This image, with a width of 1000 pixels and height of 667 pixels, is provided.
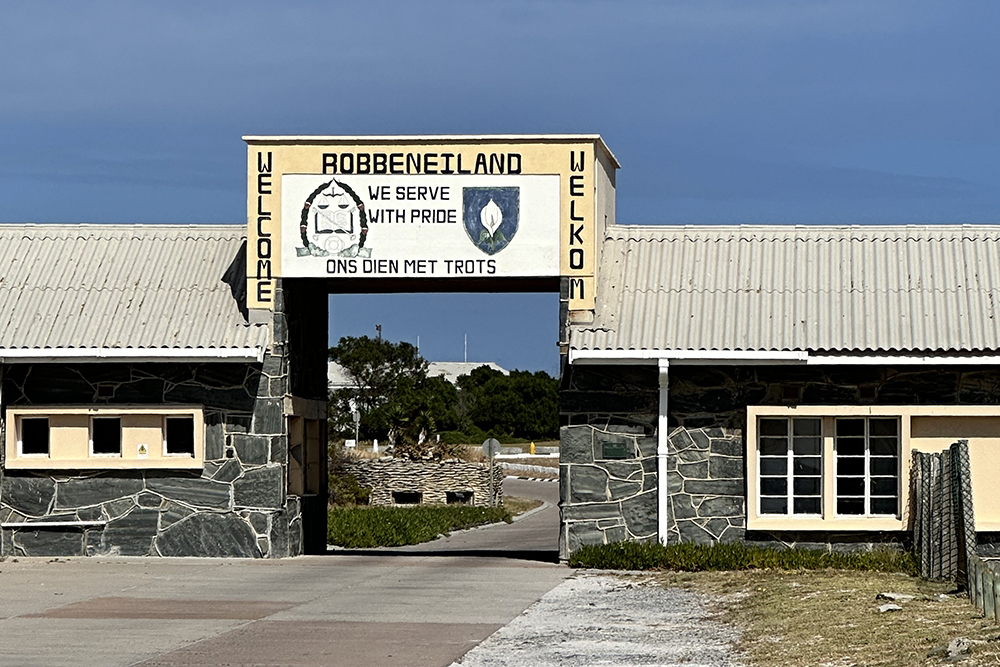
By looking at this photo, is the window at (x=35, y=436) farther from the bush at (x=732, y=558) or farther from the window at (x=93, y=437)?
the bush at (x=732, y=558)

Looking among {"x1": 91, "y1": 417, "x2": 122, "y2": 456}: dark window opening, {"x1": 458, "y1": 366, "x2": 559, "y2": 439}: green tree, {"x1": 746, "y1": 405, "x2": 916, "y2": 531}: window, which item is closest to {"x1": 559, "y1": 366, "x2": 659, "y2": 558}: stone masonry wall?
{"x1": 746, "y1": 405, "x2": 916, "y2": 531}: window

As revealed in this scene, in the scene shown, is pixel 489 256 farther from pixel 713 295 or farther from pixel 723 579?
pixel 723 579

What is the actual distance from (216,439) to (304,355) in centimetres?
215

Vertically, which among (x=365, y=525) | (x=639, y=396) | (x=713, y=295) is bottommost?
(x=365, y=525)

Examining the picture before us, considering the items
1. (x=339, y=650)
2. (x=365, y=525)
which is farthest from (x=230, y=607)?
(x=365, y=525)

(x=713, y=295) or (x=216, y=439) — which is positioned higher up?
(x=713, y=295)

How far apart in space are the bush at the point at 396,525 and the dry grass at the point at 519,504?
552 centimetres

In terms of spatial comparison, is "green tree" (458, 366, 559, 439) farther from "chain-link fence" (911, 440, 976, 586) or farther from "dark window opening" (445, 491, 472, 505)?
"chain-link fence" (911, 440, 976, 586)

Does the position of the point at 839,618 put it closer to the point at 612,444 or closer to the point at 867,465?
the point at 867,465

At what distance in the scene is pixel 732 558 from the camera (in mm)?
19750

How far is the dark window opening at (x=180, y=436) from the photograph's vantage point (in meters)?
21.9

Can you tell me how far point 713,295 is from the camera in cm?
2134

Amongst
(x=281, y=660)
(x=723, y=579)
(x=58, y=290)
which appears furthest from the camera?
(x=58, y=290)

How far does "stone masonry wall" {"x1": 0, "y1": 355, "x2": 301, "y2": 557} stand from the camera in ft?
70.4
